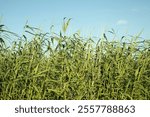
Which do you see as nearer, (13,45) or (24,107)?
(24,107)

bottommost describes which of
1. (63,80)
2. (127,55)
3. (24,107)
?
(24,107)

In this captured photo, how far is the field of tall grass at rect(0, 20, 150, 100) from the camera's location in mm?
4180

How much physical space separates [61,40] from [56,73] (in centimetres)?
47

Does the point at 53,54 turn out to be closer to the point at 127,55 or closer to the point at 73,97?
the point at 73,97

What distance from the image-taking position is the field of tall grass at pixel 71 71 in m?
4.18

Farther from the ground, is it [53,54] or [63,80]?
[53,54]

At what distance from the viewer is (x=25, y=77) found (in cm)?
418

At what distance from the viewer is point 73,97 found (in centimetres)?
420

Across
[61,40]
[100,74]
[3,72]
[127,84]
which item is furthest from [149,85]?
[3,72]

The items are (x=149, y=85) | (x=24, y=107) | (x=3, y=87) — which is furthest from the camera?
(x=149, y=85)

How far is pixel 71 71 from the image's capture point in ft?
14.2

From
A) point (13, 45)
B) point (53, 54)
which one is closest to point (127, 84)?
point (53, 54)

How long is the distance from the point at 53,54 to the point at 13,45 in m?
0.57

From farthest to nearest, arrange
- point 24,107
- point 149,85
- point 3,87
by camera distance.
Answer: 1. point 149,85
2. point 3,87
3. point 24,107
